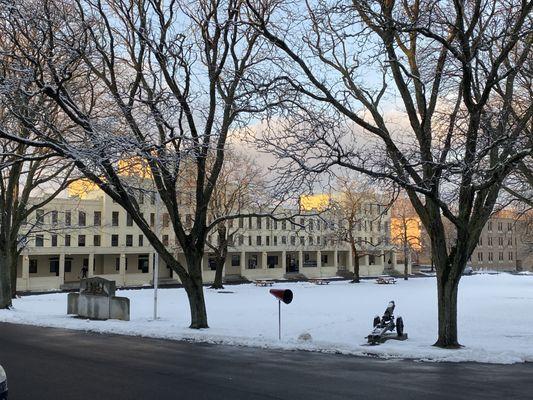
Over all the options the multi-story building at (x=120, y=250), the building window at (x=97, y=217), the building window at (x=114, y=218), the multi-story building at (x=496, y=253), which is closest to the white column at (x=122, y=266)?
the multi-story building at (x=120, y=250)

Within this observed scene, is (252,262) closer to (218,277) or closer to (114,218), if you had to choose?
(114,218)

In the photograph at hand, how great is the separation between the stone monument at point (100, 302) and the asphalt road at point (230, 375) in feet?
20.7

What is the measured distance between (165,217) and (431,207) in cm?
5235

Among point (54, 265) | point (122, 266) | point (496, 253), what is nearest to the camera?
point (54, 265)

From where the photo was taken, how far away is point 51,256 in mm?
65062

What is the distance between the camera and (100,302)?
20.7 m

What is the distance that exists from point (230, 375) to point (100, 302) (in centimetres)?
1206

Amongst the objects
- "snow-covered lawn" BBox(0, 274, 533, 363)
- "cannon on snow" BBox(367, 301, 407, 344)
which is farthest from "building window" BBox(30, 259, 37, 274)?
"cannon on snow" BBox(367, 301, 407, 344)

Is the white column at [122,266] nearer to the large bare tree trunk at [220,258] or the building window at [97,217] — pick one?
the building window at [97,217]

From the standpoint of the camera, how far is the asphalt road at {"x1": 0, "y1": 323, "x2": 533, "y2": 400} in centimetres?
848

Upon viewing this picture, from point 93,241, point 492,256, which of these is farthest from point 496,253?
point 93,241

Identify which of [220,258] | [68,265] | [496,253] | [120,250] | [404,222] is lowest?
[68,265]

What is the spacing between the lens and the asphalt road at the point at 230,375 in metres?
8.48

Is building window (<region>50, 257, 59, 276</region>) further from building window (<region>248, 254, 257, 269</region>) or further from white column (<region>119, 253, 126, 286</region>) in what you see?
building window (<region>248, 254, 257, 269</region>)
